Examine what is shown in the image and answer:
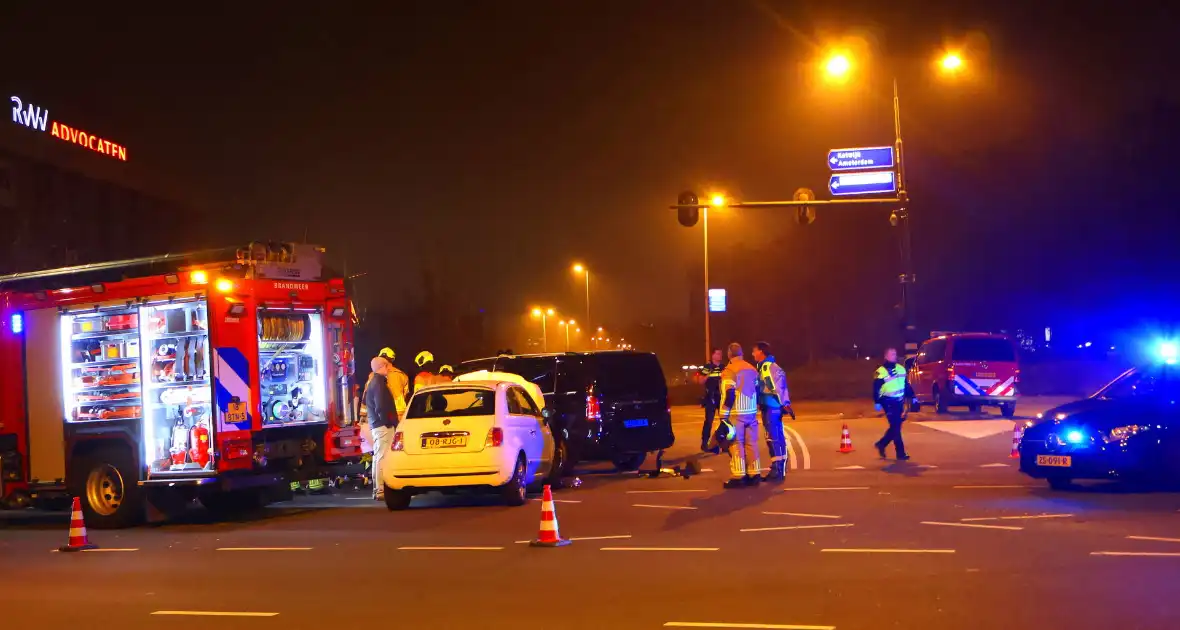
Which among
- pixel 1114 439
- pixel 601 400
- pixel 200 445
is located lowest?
pixel 1114 439

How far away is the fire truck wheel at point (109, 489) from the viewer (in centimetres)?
1392

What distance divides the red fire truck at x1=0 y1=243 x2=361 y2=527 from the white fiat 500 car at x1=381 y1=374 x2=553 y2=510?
1240mm

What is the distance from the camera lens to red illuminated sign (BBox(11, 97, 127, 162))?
55.7 metres

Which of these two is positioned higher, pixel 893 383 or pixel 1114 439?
pixel 893 383

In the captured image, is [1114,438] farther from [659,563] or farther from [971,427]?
[971,427]

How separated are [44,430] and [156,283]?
2656mm

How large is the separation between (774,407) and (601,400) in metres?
3.13

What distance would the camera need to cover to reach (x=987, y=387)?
25.5 metres

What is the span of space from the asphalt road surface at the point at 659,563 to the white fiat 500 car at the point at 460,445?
390mm

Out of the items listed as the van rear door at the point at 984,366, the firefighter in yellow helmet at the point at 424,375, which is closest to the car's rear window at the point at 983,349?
the van rear door at the point at 984,366

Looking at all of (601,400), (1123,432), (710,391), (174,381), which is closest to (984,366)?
(710,391)

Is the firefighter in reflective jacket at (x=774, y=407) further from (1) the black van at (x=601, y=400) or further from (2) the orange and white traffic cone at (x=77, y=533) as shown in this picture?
(2) the orange and white traffic cone at (x=77, y=533)

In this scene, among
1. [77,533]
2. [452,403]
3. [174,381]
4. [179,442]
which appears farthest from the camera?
[452,403]

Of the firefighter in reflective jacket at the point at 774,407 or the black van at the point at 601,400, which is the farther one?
the black van at the point at 601,400
